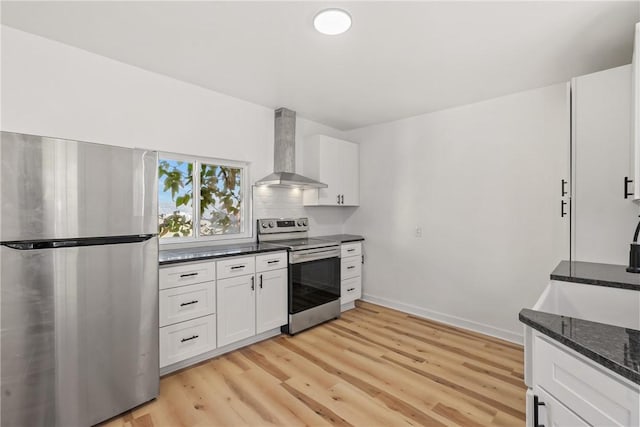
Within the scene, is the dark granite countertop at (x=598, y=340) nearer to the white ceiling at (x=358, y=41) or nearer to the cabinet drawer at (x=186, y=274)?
the white ceiling at (x=358, y=41)

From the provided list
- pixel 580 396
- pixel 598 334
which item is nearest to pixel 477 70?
pixel 598 334

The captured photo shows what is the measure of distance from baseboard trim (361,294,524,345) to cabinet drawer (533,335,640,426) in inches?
88.0

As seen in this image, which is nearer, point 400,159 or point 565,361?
point 565,361

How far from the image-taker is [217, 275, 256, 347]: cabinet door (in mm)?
2704

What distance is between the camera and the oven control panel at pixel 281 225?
12.0ft

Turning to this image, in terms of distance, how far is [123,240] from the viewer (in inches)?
76.6

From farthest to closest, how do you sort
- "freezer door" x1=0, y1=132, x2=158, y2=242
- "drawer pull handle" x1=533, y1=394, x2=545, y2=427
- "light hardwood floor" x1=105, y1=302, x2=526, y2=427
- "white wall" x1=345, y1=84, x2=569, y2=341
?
"white wall" x1=345, y1=84, x2=569, y2=341 → "light hardwood floor" x1=105, y1=302, x2=526, y2=427 → "freezer door" x1=0, y1=132, x2=158, y2=242 → "drawer pull handle" x1=533, y1=394, x2=545, y2=427

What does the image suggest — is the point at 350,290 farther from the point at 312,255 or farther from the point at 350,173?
the point at 350,173

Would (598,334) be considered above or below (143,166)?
below

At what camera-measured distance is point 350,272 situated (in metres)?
4.01

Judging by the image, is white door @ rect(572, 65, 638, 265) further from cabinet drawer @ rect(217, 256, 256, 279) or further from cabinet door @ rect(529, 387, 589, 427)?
cabinet drawer @ rect(217, 256, 256, 279)

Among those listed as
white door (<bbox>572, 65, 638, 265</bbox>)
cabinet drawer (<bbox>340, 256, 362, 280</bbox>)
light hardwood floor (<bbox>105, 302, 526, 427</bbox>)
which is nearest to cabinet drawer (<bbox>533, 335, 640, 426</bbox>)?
light hardwood floor (<bbox>105, 302, 526, 427</bbox>)

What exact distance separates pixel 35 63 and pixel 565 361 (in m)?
3.52

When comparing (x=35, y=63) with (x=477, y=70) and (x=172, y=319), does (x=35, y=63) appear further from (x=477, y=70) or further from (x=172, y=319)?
(x=477, y=70)
